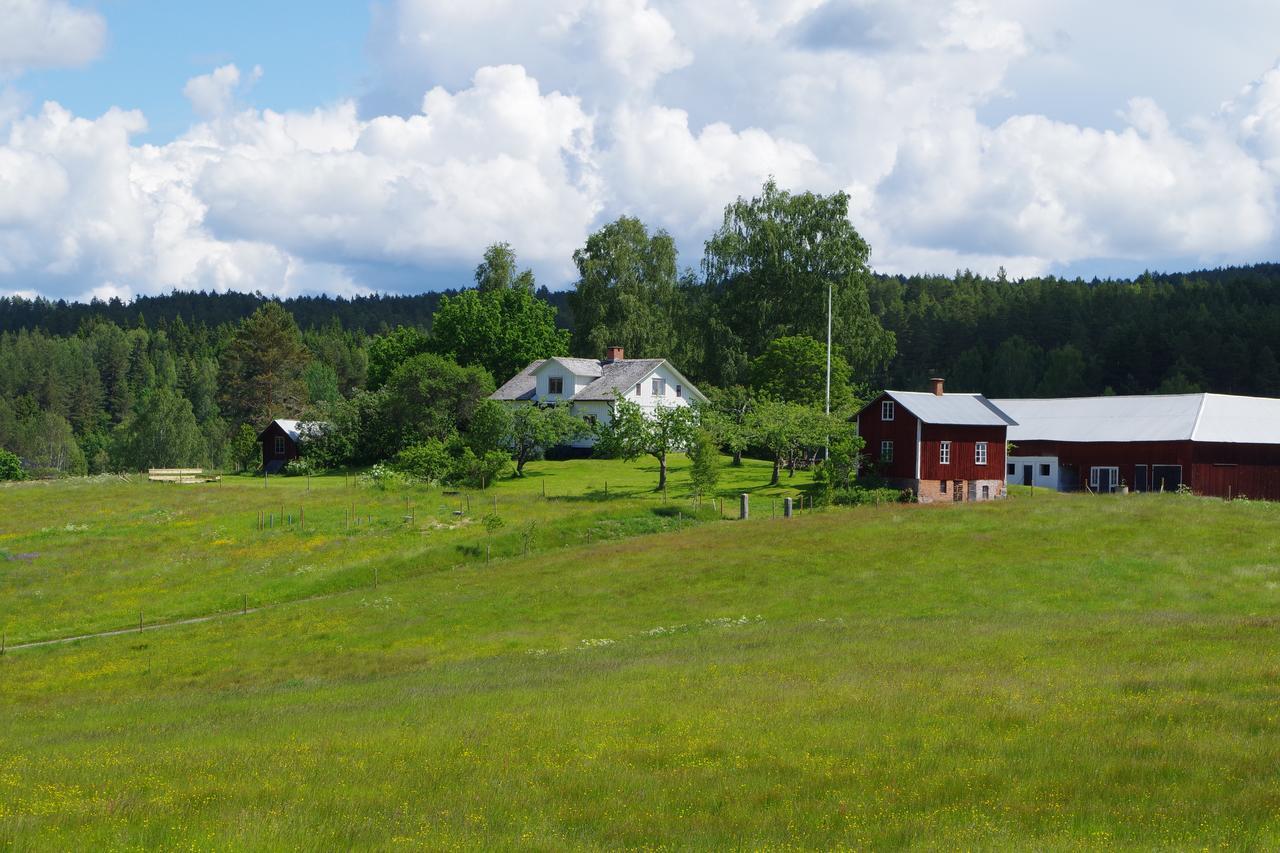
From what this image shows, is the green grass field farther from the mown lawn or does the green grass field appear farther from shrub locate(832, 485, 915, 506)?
shrub locate(832, 485, 915, 506)

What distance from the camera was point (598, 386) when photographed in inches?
3570

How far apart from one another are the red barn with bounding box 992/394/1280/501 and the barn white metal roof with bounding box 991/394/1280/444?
0.23 ft

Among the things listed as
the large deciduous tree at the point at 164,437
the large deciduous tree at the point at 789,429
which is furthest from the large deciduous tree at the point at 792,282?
the large deciduous tree at the point at 164,437

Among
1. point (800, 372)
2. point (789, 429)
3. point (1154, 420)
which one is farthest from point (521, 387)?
point (1154, 420)

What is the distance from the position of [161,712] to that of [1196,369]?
13884 cm

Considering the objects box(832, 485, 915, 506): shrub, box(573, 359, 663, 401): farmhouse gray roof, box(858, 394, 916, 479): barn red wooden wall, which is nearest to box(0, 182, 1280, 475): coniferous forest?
box(573, 359, 663, 401): farmhouse gray roof

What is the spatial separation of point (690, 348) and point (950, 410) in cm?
4020

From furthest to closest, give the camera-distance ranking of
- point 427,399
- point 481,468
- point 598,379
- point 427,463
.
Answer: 1. point 598,379
2. point 427,399
3. point 427,463
4. point 481,468

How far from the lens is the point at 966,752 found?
51.5ft

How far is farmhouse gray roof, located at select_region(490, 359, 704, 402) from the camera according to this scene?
8894 centimetres

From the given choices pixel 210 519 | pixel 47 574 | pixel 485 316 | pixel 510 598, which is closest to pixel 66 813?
pixel 510 598

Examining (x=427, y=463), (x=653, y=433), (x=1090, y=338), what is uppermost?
(x=1090, y=338)

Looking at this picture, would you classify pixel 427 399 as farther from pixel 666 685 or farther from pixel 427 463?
pixel 666 685

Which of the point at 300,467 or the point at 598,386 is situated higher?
the point at 598,386
